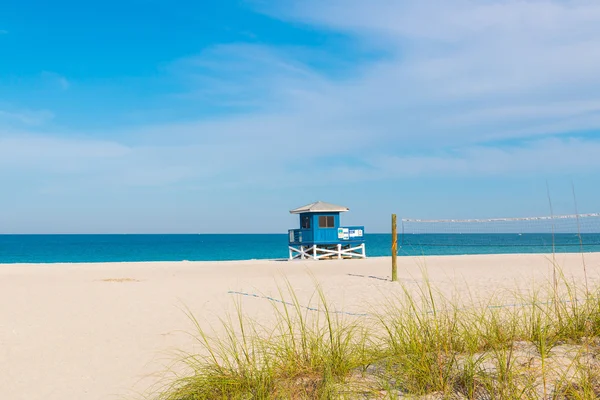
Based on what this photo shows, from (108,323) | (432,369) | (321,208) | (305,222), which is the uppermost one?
(321,208)

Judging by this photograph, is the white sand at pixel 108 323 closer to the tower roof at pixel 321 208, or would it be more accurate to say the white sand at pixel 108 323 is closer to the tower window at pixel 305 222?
the tower roof at pixel 321 208

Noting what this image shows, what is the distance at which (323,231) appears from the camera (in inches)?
1078

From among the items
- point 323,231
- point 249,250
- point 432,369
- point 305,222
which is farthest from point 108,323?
point 249,250

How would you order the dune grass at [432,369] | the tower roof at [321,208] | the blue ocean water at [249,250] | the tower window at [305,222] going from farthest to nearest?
the blue ocean water at [249,250]
the tower window at [305,222]
the tower roof at [321,208]
the dune grass at [432,369]

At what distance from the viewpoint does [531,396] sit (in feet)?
9.09

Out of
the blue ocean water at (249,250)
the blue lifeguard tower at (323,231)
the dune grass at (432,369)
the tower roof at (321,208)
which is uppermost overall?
the tower roof at (321,208)

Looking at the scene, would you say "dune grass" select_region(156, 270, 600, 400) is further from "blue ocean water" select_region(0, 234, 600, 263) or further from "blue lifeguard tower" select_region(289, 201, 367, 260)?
"blue lifeguard tower" select_region(289, 201, 367, 260)

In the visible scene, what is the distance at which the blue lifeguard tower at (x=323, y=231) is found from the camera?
88.6 feet

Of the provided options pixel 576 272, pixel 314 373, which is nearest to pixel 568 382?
pixel 314 373

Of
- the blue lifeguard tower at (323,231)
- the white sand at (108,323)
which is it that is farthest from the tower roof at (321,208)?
the white sand at (108,323)

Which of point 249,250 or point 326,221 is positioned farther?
point 249,250

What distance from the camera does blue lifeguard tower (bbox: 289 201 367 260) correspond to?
88.6 ft

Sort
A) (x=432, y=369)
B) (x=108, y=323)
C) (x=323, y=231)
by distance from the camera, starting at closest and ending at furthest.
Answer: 1. (x=432, y=369)
2. (x=108, y=323)
3. (x=323, y=231)

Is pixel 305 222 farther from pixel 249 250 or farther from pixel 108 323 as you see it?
pixel 249 250
